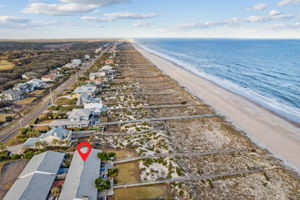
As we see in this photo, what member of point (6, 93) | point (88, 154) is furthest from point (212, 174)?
point (6, 93)

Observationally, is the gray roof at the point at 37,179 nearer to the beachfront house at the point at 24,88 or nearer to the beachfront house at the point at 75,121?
the beachfront house at the point at 75,121

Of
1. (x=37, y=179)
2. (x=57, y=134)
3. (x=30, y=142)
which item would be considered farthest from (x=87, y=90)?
(x=37, y=179)

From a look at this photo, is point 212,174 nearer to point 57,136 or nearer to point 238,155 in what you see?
point 238,155

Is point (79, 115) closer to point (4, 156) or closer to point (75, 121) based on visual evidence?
point (75, 121)

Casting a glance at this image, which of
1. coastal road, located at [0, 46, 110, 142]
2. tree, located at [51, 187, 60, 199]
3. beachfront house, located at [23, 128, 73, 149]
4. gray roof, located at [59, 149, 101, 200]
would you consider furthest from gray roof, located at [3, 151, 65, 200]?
coastal road, located at [0, 46, 110, 142]

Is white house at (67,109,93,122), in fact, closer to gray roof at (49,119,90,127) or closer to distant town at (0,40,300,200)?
distant town at (0,40,300,200)
